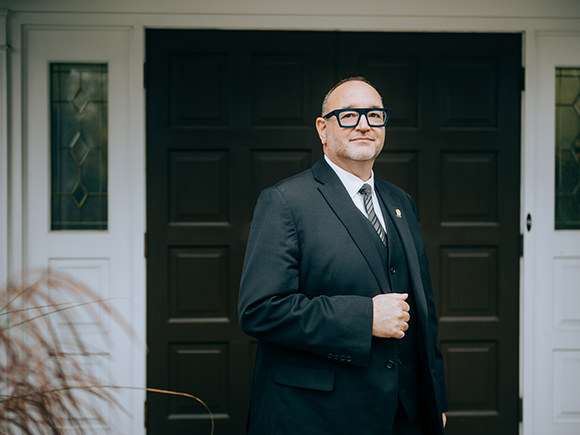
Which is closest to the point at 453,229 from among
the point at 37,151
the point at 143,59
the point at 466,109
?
the point at 466,109

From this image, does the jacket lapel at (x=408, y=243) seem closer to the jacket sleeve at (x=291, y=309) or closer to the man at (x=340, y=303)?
the man at (x=340, y=303)

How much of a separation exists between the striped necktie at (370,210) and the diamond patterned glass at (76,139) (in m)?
1.82

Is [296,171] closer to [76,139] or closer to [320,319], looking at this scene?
[76,139]

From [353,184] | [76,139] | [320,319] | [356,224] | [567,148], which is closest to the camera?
[320,319]

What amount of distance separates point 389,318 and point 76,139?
2275 millimetres

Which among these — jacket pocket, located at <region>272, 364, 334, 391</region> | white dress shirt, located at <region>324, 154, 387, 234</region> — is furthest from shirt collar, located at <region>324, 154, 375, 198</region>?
jacket pocket, located at <region>272, 364, 334, 391</region>

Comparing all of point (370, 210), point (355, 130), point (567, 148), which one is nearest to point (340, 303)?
point (370, 210)

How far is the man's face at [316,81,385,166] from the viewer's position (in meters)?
1.75

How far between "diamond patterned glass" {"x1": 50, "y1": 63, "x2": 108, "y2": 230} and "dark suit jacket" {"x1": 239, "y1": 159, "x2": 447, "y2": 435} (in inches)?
67.3

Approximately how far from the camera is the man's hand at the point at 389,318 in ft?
5.20

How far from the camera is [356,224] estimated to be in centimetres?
171

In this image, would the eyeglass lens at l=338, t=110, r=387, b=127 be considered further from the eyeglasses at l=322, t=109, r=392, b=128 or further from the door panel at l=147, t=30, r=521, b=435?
the door panel at l=147, t=30, r=521, b=435

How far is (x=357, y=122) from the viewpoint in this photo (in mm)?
1748

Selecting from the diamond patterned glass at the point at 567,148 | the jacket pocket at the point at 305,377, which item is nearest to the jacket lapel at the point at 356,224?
the jacket pocket at the point at 305,377
